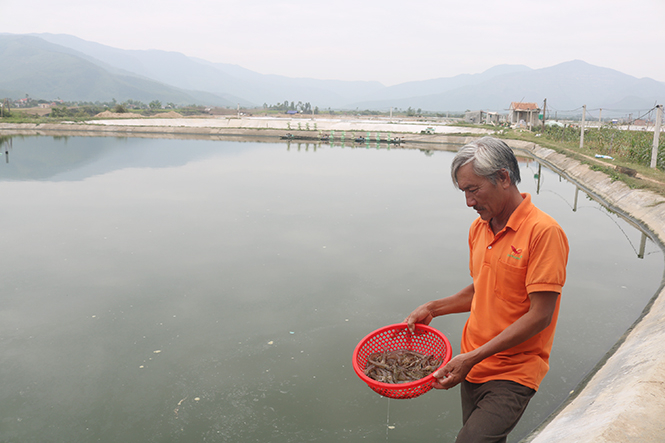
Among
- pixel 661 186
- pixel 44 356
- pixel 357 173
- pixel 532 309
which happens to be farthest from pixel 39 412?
pixel 357 173

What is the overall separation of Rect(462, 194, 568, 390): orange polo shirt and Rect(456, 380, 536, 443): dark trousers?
4 centimetres

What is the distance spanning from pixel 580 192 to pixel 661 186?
3.87 metres

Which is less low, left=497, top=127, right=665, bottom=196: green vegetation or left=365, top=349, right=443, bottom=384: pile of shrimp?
left=497, top=127, right=665, bottom=196: green vegetation

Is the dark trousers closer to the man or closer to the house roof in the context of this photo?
the man

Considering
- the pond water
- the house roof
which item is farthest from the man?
the house roof

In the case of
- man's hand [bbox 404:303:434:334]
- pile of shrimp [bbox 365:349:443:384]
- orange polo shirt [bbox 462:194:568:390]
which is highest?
orange polo shirt [bbox 462:194:568:390]

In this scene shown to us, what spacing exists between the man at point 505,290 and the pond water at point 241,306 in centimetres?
202

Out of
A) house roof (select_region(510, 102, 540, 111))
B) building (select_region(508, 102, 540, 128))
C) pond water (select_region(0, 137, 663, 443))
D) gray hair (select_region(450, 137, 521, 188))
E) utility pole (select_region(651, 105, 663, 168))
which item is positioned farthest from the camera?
house roof (select_region(510, 102, 540, 111))

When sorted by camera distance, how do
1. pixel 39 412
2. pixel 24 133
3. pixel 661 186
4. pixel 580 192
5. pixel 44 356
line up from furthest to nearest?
pixel 24 133, pixel 580 192, pixel 661 186, pixel 44 356, pixel 39 412

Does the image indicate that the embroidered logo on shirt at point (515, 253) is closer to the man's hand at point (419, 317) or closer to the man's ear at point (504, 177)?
the man's ear at point (504, 177)

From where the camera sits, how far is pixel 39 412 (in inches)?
164

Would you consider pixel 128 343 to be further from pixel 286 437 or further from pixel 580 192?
pixel 580 192

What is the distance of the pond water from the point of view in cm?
415

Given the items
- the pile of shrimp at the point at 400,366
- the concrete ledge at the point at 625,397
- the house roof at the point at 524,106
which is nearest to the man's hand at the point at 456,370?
the pile of shrimp at the point at 400,366
